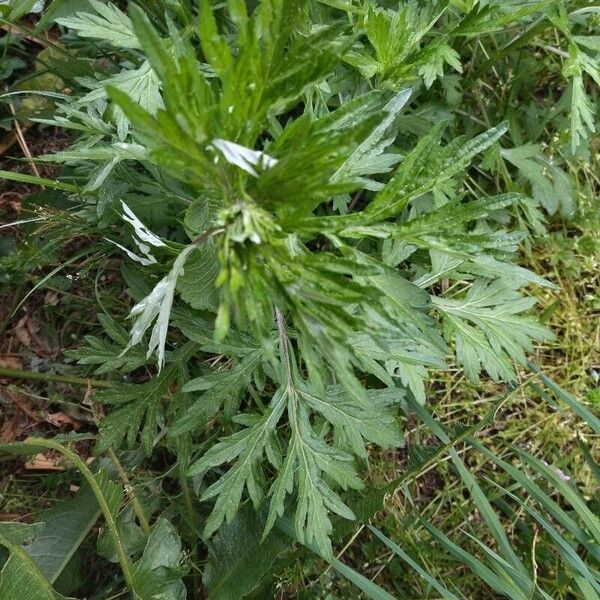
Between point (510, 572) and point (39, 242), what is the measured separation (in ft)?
5.34

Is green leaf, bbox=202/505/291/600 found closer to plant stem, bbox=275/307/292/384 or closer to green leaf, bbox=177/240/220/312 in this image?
plant stem, bbox=275/307/292/384

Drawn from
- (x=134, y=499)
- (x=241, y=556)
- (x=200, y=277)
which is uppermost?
(x=200, y=277)

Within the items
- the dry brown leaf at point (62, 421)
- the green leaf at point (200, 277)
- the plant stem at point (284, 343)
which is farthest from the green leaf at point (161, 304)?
the dry brown leaf at point (62, 421)

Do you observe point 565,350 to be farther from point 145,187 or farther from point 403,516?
point 145,187

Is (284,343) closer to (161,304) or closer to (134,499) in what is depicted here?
(161,304)

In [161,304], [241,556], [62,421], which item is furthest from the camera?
[62,421]

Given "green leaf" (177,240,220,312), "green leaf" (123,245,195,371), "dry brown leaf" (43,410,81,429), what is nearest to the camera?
"green leaf" (123,245,195,371)

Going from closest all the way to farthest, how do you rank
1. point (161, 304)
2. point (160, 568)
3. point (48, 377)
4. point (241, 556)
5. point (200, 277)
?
point (161, 304)
point (200, 277)
point (160, 568)
point (241, 556)
point (48, 377)

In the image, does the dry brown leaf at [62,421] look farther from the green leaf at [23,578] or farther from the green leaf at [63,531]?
the green leaf at [23,578]

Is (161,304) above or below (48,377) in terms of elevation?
above

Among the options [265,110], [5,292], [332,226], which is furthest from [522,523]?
[5,292]

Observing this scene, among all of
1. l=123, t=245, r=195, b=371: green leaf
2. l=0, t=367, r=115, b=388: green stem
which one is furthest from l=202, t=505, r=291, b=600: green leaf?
l=123, t=245, r=195, b=371: green leaf

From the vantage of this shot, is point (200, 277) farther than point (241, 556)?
No

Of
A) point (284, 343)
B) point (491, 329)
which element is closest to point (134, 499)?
point (284, 343)
